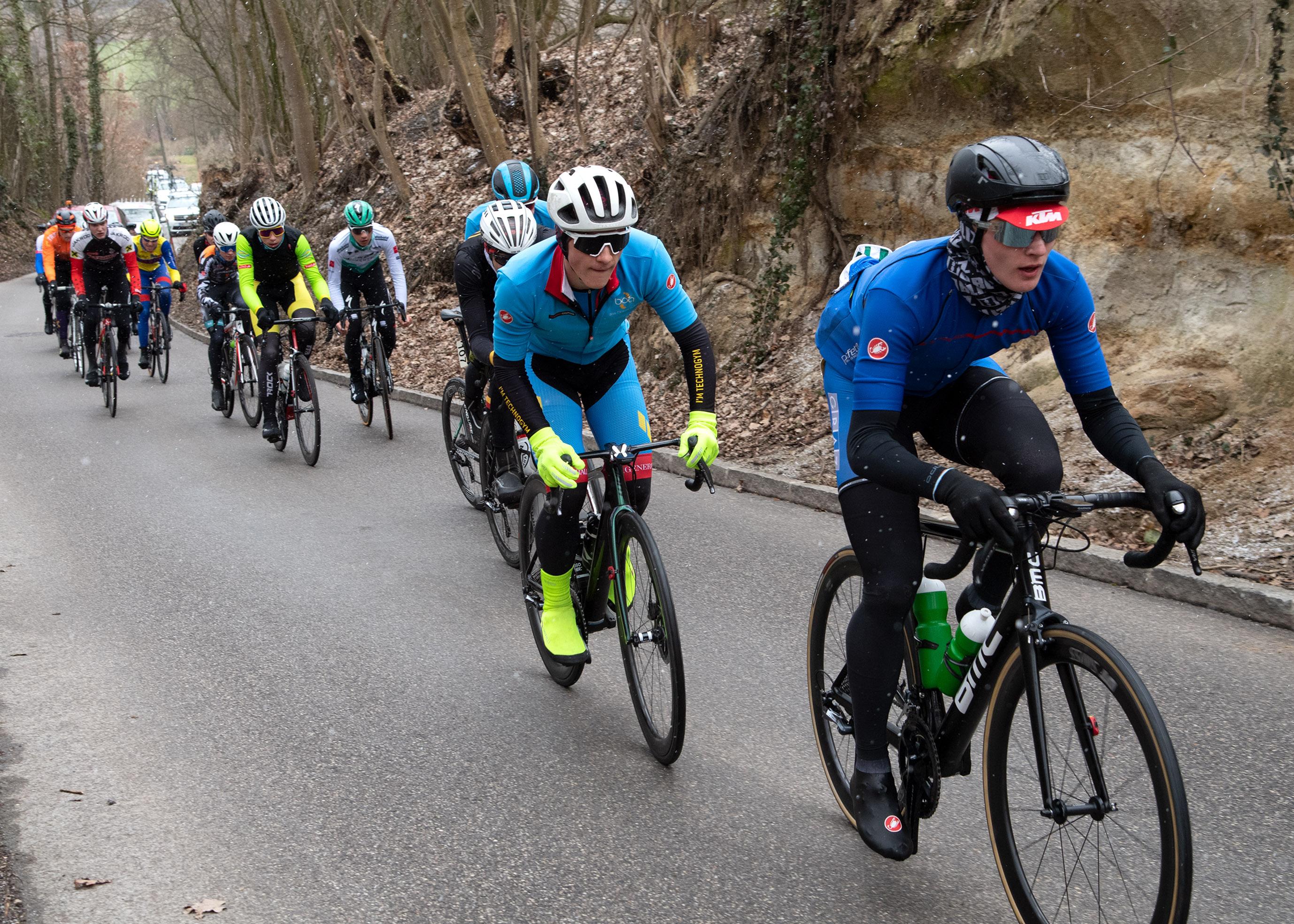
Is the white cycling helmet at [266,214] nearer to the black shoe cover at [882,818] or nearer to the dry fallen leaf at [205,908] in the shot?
the dry fallen leaf at [205,908]

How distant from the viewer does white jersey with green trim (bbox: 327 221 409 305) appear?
1086 centimetres

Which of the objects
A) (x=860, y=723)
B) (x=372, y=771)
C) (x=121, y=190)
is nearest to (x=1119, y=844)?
(x=860, y=723)

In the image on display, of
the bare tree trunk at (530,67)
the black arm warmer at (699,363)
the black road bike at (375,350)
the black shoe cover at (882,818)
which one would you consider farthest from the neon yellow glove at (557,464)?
the bare tree trunk at (530,67)

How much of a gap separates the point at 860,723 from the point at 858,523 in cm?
59

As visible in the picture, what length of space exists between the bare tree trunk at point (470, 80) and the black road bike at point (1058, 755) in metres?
14.7

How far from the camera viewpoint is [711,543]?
7.52 meters

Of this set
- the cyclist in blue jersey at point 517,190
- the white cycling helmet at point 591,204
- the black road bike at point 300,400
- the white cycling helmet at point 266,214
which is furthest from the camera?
the white cycling helmet at point 266,214

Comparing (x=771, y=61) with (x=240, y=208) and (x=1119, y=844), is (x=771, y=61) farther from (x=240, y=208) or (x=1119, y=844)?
(x=240, y=208)

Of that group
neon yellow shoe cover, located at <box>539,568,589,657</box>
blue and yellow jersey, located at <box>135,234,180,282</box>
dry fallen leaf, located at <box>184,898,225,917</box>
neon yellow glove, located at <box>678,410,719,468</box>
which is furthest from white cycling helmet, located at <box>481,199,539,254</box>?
blue and yellow jersey, located at <box>135,234,180,282</box>

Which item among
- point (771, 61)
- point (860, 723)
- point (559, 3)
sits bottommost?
point (860, 723)

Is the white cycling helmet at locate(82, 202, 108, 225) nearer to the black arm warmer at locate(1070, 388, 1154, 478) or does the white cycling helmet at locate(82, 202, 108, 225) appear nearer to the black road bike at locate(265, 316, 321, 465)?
the black road bike at locate(265, 316, 321, 465)

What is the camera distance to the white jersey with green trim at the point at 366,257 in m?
10.9

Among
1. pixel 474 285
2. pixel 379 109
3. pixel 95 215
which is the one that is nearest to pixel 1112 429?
pixel 474 285

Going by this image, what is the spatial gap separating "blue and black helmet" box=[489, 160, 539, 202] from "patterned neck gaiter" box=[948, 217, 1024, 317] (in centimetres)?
488
